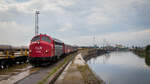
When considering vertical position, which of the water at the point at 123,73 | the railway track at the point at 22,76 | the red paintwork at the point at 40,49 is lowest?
the water at the point at 123,73

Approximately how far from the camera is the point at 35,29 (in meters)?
30.6

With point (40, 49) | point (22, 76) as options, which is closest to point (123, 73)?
point (40, 49)

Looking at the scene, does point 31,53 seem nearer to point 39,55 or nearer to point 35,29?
point 39,55

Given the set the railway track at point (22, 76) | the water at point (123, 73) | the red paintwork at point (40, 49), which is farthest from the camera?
the water at point (123, 73)

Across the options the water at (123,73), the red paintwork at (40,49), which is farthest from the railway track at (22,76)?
the water at (123,73)

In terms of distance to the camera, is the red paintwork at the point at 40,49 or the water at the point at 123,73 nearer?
the red paintwork at the point at 40,49

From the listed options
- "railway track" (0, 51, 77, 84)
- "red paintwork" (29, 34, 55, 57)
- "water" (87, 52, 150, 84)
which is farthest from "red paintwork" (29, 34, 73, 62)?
"water" (87, 52, 150, 84)

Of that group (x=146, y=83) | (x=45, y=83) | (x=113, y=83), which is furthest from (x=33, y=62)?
(x=146, y=83)

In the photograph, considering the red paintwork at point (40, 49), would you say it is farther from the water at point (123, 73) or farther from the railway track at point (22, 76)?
the water at point (123, 73)

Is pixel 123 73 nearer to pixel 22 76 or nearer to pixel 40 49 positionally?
pixel 40 49

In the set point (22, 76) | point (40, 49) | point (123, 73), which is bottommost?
point (123, 73)

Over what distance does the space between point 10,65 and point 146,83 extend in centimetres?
2019

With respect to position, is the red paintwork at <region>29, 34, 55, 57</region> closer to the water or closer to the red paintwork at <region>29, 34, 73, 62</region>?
the red paintwork at <region>29, 34, 73, 62</region>

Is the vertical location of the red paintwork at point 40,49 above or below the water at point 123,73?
above
